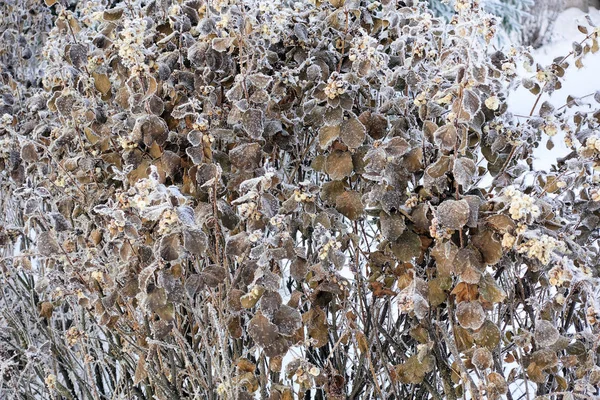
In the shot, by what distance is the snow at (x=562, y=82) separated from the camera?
6.33 metres

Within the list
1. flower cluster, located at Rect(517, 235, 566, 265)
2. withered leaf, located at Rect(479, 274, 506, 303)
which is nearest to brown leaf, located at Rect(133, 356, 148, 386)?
withered leaf, located at Rect(479, 274, 506, 303)

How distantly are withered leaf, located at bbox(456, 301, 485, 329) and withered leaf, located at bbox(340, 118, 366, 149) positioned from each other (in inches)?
17.3

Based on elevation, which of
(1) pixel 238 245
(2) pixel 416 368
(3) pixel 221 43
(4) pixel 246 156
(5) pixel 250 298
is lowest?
(2) pixel 416 368

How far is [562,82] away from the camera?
3.82 meters

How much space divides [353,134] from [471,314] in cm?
49

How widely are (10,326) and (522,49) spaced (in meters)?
2.20

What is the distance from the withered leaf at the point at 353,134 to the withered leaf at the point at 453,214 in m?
0.27

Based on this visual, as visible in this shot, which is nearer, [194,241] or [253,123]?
[194,241]

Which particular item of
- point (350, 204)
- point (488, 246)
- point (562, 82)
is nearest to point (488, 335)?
point (488, 246)

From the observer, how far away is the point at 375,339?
1.85 m

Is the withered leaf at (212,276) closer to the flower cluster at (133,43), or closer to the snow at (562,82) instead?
the flower cluster at (133,43)

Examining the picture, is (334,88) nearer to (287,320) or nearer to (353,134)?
(353,134)

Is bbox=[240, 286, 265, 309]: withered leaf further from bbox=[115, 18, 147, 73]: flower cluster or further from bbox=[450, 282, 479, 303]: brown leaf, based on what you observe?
bbox=[115, 18, 147, 73]: flower cluster

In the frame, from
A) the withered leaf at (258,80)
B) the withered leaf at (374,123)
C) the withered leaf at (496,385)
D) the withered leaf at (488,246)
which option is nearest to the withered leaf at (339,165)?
the withered leaf at (374,123)
